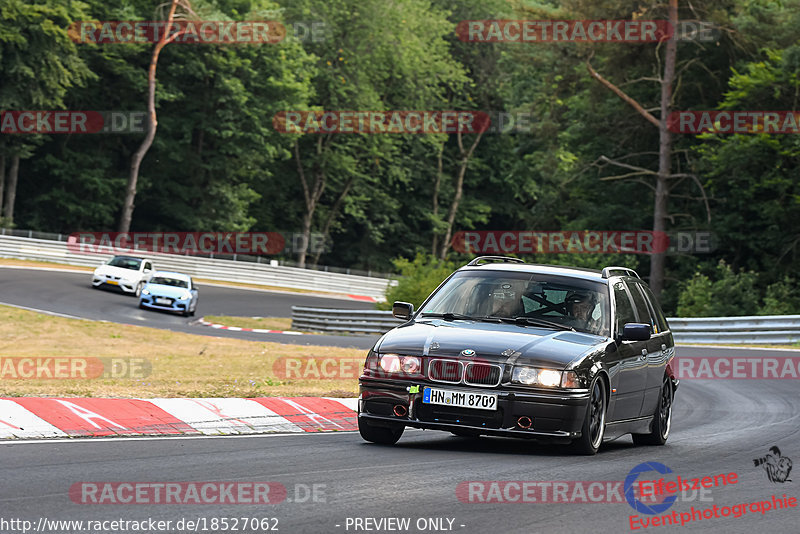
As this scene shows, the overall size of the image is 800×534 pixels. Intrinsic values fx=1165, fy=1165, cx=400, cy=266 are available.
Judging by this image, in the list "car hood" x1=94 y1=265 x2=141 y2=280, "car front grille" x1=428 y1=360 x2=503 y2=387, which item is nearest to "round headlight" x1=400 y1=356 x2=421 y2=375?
"car front grille" x1=428 y1=360 x2=503 y2=387

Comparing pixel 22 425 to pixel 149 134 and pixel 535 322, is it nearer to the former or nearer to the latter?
pixel 535 322

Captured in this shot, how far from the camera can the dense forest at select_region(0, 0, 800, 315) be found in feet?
137

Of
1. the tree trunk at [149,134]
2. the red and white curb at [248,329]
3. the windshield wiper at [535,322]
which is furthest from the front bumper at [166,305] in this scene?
the windshield wiper at [535,322]

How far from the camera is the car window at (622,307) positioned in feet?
34.3

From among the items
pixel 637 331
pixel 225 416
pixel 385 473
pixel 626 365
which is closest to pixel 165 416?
pixel 225 416

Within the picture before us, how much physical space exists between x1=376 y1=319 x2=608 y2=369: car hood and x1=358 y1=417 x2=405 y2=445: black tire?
0.67 meters

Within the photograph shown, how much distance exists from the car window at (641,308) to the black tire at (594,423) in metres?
1.78

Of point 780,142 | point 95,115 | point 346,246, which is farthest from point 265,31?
point 780,142

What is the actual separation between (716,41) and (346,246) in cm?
3919

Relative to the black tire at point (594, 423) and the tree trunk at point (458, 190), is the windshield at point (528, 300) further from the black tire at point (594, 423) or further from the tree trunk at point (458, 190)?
the tree trunk at point (458, 190)

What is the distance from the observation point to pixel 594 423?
9.39 meters

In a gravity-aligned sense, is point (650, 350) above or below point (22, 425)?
above
